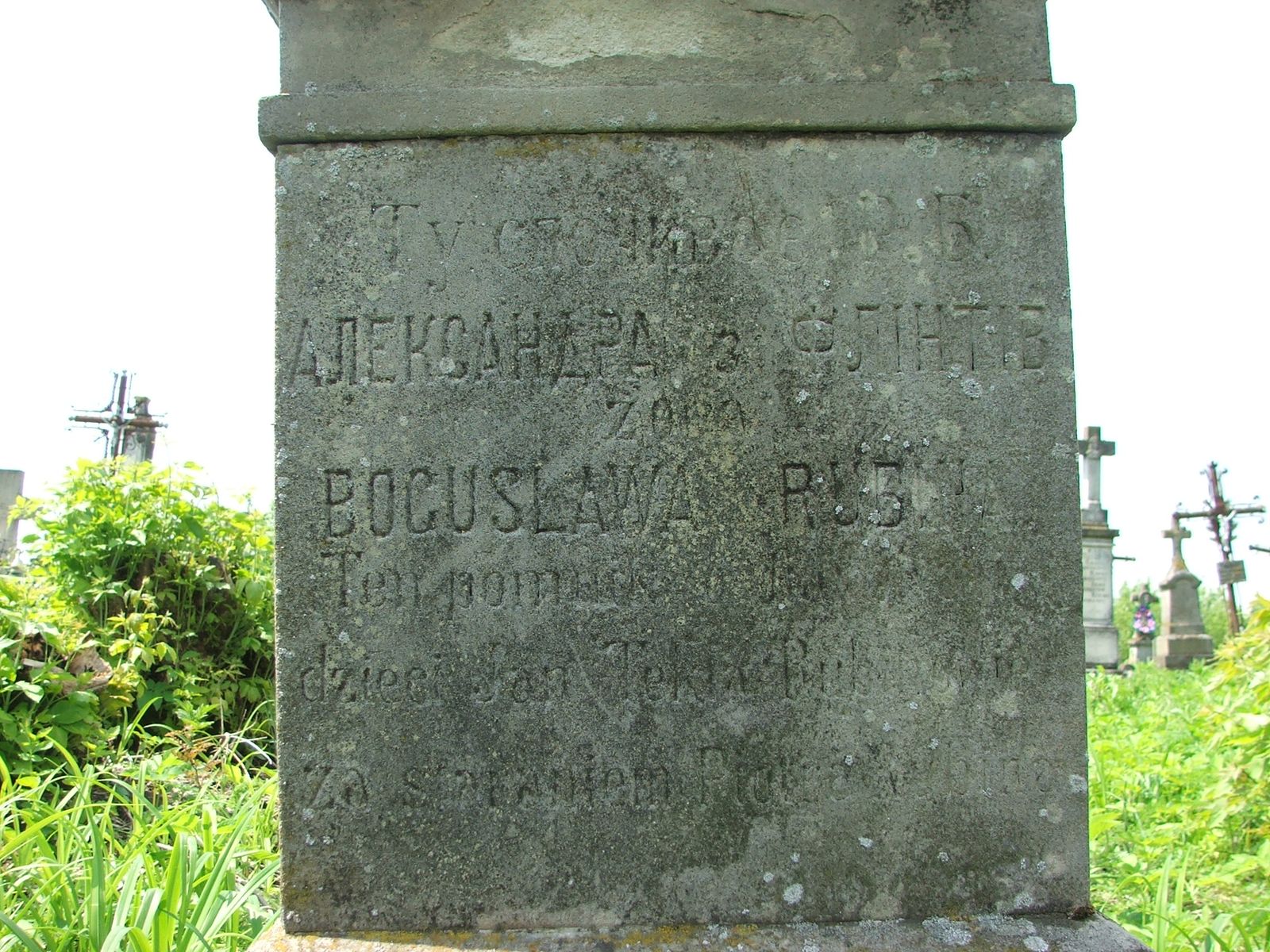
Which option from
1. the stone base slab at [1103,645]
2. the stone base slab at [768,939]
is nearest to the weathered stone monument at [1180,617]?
the stone base slab at [1103,645]

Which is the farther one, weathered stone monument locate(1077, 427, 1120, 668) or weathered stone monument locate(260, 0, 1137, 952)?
weathered stone monument locate(1077, 427, 1120, 668)

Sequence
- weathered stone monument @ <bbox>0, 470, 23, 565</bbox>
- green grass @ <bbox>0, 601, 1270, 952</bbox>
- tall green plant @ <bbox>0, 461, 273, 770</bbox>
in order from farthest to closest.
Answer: weathered stone monument @ <bbox>0, 470, 23, 565</bbox>, tall green plant @ <bbox>0, 461, 273, 770</bbox>, green grass @ <bbox>0, 601, 1270, 952</bbox>

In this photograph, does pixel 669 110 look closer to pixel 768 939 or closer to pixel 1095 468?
pixel 768 939

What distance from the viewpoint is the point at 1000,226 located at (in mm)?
2066

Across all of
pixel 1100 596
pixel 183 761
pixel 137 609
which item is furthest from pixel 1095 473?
pixel 183 761

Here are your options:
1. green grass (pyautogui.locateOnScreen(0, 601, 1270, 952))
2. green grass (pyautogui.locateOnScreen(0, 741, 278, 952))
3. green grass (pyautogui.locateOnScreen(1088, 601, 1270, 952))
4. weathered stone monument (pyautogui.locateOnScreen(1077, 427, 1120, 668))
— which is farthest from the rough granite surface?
weathered stone monument (pyautogui.locateOnScreen(1077, 427, 1120, 668))

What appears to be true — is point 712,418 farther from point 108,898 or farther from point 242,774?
point 242,774

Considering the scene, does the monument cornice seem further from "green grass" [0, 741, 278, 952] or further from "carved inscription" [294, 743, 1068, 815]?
"green grass" [0, 741, 278, 952]

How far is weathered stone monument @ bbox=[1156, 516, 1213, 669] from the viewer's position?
47.3 ft

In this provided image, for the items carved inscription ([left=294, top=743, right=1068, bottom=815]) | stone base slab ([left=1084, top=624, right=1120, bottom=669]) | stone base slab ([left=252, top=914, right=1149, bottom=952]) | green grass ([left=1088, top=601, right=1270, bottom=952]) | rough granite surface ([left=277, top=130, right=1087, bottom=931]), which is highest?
rough granite surface ([left=277, top=130, right=1087, bottom=931])

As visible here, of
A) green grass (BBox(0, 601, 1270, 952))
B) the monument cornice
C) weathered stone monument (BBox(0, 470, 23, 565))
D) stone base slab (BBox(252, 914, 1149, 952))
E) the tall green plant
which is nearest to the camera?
stone base slab (BBox(252, 914, 1149, 952))

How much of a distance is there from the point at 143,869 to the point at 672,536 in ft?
5.38

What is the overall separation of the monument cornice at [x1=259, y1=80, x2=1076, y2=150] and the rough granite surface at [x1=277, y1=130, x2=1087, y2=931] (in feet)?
0.15

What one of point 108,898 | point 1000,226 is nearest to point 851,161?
point 1000,226
